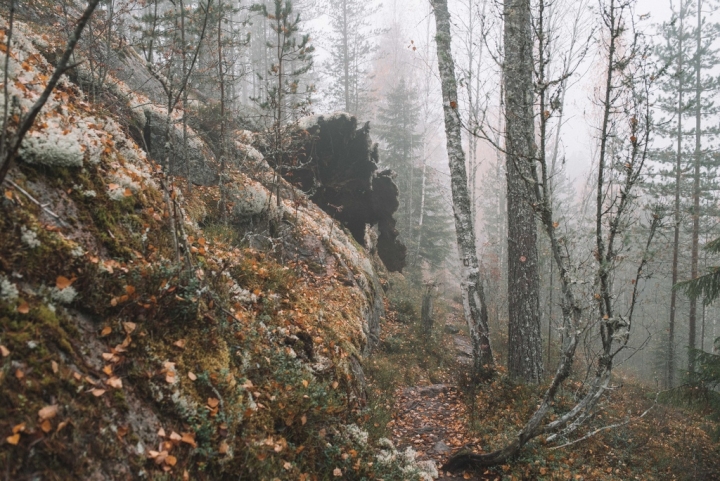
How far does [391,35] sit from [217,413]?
42639mm

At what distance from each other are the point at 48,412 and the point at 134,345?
0.70m

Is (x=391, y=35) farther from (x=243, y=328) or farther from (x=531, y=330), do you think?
(x=243, y=328)

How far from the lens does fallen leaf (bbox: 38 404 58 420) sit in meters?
1.56

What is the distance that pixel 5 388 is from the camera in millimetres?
1528

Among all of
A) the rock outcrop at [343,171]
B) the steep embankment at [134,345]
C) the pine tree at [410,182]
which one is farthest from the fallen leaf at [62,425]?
the pine tree at [410,182]

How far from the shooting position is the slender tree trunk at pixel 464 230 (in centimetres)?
698

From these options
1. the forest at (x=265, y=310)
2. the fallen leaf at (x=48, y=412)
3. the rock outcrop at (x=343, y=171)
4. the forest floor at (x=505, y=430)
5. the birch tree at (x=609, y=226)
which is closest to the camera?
the fallen leaf at (x=48, y=412)

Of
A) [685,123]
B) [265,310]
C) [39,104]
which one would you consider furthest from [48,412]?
[685,123]

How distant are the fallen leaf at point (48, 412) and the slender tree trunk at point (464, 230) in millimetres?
6542

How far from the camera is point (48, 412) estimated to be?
1578 mm

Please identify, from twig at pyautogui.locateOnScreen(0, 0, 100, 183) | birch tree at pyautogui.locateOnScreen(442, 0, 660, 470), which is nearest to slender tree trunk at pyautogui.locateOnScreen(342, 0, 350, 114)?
birch tree at pyautogui.locateOnScreen(442, 0, 660, 470)

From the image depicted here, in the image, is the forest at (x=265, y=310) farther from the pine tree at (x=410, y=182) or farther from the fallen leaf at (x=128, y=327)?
the pine tree at (x=410, y=182)

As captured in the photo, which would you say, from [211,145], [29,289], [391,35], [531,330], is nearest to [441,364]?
[531,330]

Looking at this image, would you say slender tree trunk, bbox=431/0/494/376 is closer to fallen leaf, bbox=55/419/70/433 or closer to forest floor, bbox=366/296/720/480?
forest floor, bbox=366/296/720/480
